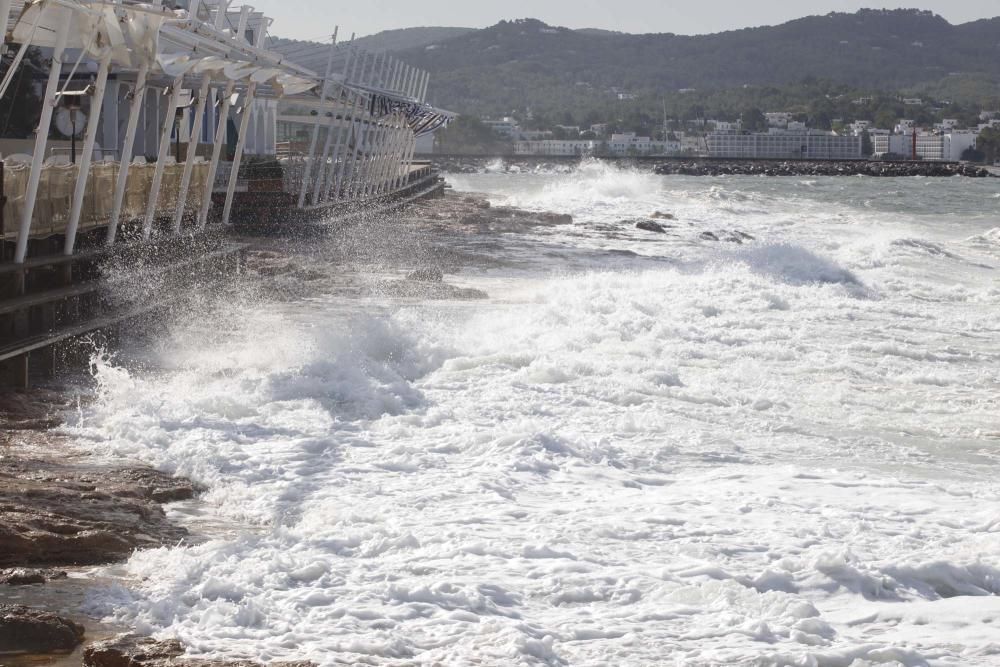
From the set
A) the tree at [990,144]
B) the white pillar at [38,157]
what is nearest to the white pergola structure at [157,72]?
the white pillar at [38,157]

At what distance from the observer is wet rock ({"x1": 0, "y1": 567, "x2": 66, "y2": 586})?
656 cm

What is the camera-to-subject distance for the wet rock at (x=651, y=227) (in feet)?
129

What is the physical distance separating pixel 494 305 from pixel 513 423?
27.2ft

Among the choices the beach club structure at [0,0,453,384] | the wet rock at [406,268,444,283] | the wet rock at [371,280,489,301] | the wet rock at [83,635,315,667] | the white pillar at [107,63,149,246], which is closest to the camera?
the wet rock at [83,635,315,667]

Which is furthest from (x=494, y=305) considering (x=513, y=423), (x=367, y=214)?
(x=367, y=214)

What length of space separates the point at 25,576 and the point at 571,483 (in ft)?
11.9

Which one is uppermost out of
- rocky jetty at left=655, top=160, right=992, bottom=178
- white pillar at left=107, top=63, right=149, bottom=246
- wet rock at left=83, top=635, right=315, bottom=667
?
rocky jetty at left=655, top=160, right=992, bottom=178

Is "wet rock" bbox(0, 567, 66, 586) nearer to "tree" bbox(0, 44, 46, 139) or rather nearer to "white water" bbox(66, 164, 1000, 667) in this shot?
"white water" bbox(66, 164, 1000, 667)

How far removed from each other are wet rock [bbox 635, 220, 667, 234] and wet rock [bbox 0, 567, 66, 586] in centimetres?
3314

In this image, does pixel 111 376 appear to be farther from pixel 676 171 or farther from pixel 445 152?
pixel 445 152

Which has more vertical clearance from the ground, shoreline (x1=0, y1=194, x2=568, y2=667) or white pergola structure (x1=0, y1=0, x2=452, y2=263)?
white pergola structure (x1=0, y1=0, x2=452, y2=263)

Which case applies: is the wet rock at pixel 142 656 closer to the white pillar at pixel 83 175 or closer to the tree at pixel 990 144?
the white pillar at pixel 83 175

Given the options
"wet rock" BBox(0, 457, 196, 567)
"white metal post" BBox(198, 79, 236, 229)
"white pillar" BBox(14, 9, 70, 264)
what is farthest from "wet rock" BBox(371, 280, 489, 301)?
"wet rock" BBox(0, 457, 196, 567)

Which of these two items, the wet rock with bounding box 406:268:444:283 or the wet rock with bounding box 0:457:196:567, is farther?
the wet rock with bounding box 406:268:444:283
